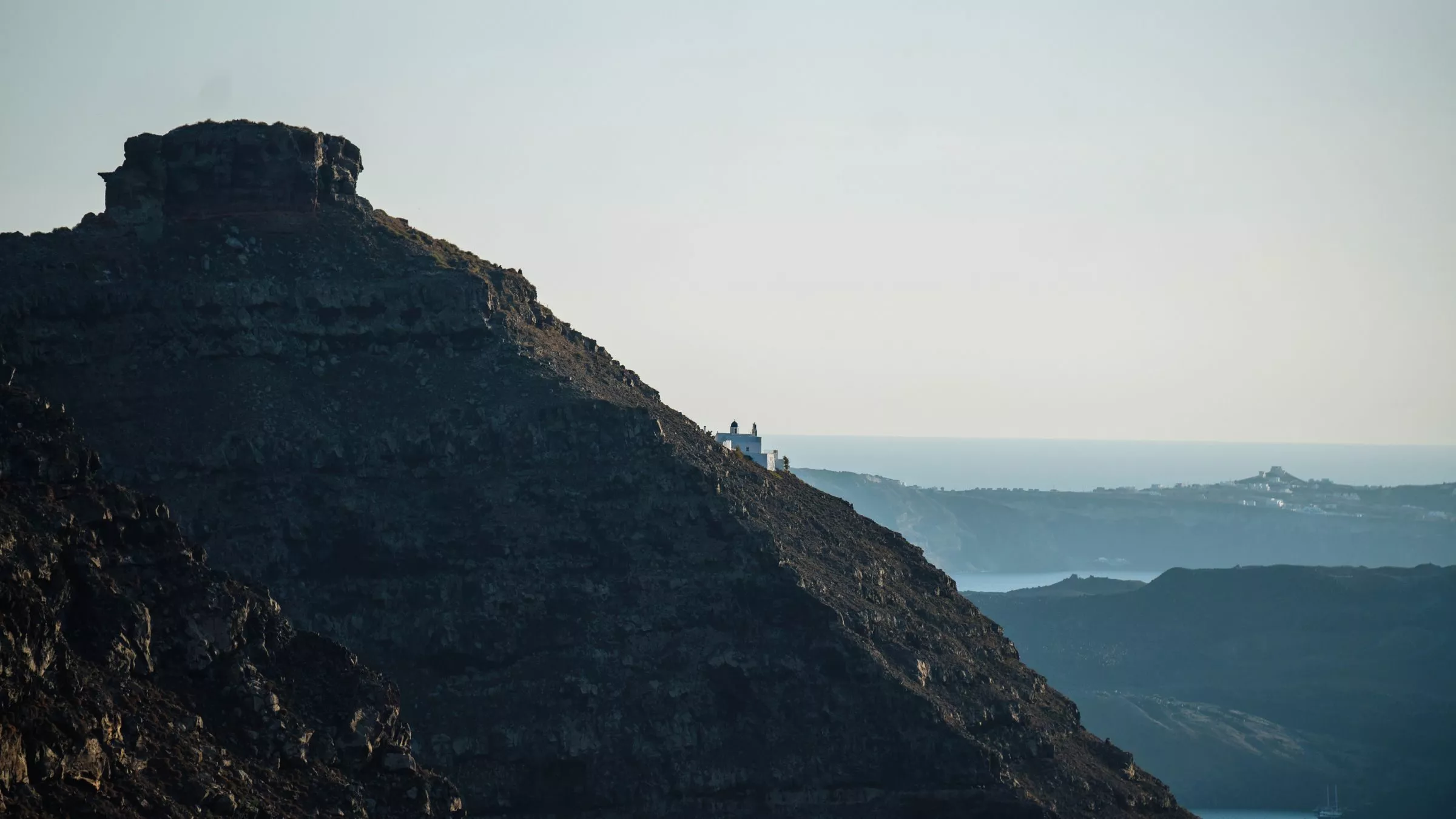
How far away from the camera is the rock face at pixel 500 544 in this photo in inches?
3467

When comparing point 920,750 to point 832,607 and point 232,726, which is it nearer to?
point 832,607

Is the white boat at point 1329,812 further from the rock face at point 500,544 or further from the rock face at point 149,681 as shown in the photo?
the rock face at point 149,681

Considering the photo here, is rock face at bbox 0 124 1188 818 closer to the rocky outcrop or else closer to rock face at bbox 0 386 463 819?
the rocky outcrop

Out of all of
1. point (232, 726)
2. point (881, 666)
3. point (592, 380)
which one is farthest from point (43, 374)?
point (881, 666)

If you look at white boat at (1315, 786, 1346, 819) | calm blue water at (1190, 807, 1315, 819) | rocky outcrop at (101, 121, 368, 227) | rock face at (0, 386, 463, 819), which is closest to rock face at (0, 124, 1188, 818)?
rocky outcrop at (101, 121, 368, 227)

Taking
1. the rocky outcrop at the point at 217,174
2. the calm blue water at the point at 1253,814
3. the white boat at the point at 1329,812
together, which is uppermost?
the rocky outcrop at the point at 217,174

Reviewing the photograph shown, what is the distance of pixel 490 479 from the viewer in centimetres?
9538

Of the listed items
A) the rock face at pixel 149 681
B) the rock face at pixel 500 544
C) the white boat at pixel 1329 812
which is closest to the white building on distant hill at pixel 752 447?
the rock face at pixel 500 544

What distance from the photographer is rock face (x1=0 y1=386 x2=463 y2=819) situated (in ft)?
168

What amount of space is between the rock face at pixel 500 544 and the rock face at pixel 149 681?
18469 millimetres

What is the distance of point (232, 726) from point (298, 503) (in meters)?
31.6

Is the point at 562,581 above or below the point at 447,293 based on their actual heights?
below

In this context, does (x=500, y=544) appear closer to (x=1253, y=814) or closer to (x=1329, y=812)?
(x=1253, y=814)

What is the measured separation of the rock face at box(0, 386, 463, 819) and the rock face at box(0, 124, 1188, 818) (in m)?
18.5
